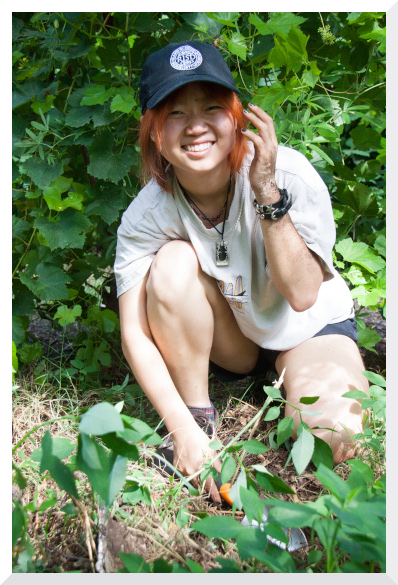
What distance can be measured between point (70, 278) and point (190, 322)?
0.58m

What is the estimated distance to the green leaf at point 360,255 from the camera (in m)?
2.02

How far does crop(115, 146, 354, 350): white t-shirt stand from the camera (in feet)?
5.32

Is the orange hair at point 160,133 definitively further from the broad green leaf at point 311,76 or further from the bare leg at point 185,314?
the broad green leaf at point 311,76

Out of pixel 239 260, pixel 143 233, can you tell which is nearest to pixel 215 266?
pixel 239 260

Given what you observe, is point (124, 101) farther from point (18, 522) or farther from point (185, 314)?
point (18, 522)

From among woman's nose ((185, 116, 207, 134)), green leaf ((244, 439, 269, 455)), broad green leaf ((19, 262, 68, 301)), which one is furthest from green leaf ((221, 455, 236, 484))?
broad green leaf ((19, 262, 68, 301))

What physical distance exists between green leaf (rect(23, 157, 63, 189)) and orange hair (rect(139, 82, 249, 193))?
35cm

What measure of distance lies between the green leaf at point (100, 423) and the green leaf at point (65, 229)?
112 centimetres

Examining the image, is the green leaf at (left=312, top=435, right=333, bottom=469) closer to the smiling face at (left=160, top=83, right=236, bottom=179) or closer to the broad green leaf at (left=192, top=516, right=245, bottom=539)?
the broad green leaf at (left=192, top=516, right=245, bottom=539)

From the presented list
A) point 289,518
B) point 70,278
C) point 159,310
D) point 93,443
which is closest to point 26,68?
point 70,278

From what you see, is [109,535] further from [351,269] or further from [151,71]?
[351,269]

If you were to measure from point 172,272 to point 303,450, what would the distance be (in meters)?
0.65

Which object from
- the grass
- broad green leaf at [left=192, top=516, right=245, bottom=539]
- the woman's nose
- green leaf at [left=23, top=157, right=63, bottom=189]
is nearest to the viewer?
broad green leaf at [left=192, top=516, right=245, bottom=539]

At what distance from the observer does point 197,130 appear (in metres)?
1.42
